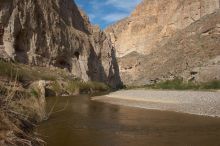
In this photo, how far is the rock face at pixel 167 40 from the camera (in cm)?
6581

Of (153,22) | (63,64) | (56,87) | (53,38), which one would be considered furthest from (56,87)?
(153,22)

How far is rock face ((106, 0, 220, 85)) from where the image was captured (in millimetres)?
65812

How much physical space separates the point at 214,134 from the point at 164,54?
7132 centimetres

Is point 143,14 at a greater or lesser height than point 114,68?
greater

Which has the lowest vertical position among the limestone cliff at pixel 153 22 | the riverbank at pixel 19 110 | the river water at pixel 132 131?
the river water at pixel 132 131

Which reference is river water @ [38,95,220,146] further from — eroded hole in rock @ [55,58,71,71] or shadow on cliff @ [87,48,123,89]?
shadow on cliff @ [87,48,123,89]

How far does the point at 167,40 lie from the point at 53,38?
54.7 meters

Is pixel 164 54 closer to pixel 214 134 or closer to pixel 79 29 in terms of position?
pixel 79 29

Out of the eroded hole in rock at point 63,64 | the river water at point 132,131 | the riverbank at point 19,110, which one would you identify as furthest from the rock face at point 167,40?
the river water at point 132,131

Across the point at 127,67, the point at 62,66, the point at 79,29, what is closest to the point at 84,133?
the point at 62,66

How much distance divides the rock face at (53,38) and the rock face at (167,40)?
13811mm

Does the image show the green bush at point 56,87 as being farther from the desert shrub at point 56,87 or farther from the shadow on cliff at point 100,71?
the shadow on cliff at point 100,71

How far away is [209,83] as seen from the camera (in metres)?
46.9

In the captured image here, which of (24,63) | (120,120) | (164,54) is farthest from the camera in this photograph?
(164,54)
